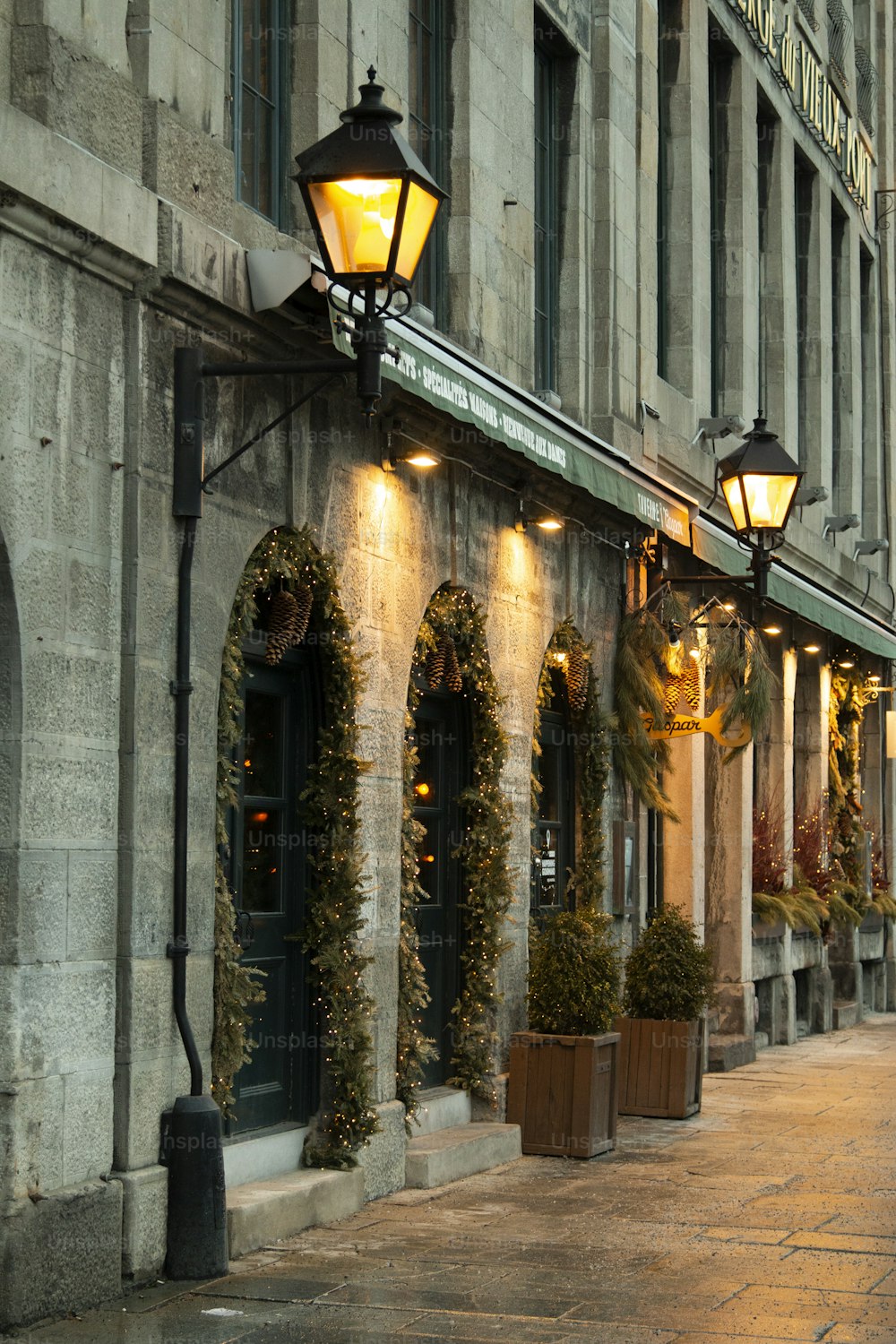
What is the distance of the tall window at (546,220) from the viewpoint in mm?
15094

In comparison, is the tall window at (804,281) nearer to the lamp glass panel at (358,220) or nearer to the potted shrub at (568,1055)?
the potted shrub at (568,1055)

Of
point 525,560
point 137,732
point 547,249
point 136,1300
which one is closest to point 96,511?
point 137,732

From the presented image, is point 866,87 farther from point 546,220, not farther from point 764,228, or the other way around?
point 546,220

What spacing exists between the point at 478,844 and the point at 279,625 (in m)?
3.06

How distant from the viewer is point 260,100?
10750 mm

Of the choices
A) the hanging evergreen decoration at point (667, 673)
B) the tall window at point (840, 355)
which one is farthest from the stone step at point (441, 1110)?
the tall window at point (840, 355)

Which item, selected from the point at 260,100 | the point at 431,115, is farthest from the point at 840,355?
the point at 260,100

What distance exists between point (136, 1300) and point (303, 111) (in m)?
6.23

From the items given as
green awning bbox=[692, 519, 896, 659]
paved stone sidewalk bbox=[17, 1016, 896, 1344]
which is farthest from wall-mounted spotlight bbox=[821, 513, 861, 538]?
paved stone sidewalk bbox=[17, 1016, 896, 1344]

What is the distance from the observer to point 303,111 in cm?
1087

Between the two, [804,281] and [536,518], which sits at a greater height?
[804,281]

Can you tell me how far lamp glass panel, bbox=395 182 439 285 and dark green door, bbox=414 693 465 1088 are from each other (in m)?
4.46

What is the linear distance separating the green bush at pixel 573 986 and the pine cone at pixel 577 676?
267 centimetres

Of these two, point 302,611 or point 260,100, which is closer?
point 302,611
